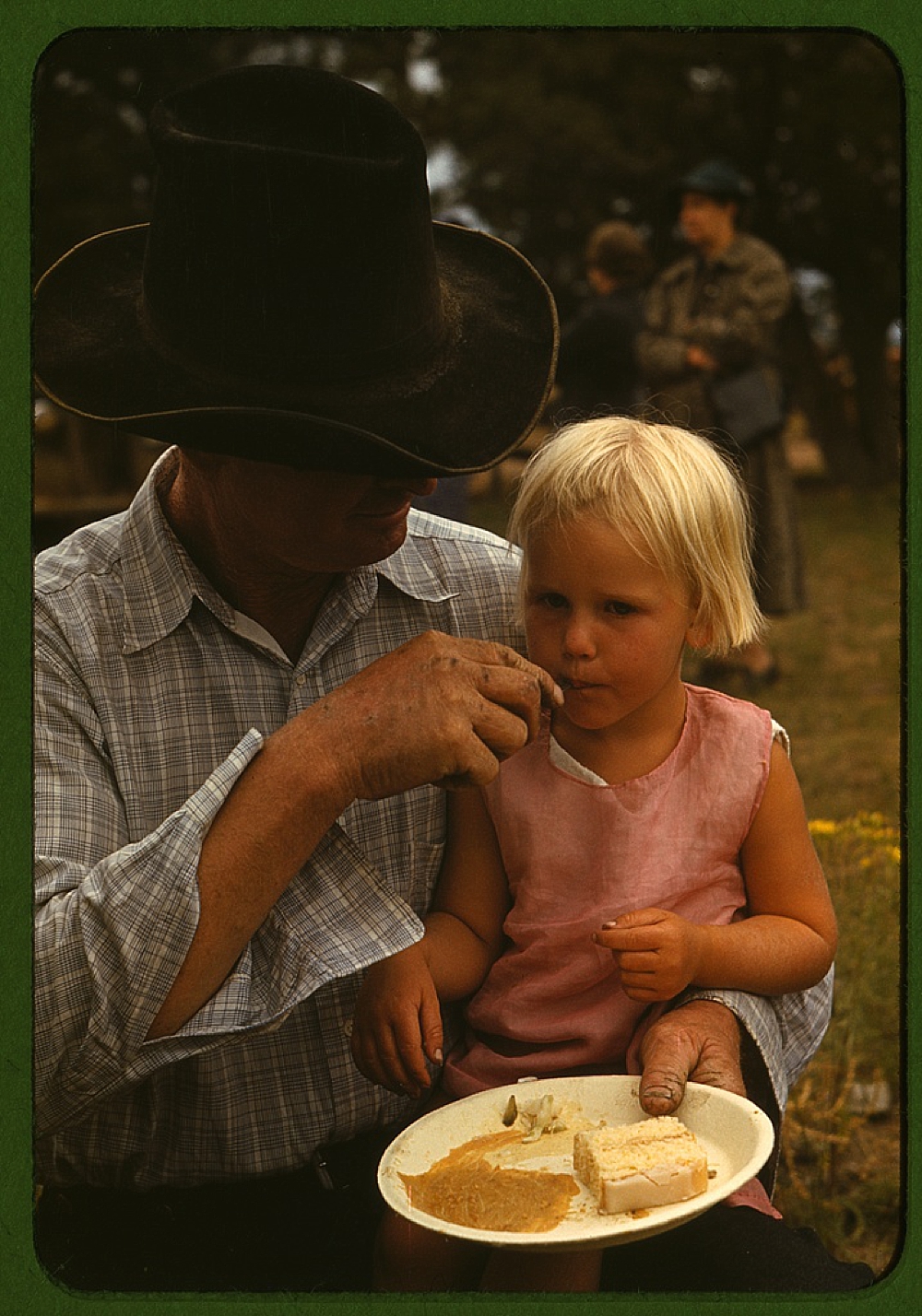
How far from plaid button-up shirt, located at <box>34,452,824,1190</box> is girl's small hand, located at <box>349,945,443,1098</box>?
110mm

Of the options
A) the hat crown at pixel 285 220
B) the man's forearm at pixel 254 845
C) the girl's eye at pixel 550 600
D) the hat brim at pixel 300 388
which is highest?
the hat crown at pixel 285 220

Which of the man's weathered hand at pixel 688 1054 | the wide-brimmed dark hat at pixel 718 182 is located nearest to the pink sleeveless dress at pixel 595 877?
the man's weathered hand at pixel 688 1054

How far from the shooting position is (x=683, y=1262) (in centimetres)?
214

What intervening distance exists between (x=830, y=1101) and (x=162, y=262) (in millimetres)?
2377

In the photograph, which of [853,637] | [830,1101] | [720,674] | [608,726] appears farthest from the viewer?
[853,637]

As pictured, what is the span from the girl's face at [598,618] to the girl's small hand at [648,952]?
324mm

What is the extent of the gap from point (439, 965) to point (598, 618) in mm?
598

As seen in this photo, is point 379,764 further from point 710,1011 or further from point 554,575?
point 710,1011

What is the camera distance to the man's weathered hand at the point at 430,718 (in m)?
2.05

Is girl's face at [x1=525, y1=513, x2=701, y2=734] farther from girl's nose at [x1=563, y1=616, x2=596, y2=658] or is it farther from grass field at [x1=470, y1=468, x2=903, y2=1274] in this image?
grass field at [x1=470, y1=468, x2=903, y2=1274]

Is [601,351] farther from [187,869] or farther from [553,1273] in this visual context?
[553,1273]

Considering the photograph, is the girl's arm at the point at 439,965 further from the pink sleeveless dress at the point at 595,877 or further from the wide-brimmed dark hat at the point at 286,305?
the wide-brimmed dark hat at the point at 286,305

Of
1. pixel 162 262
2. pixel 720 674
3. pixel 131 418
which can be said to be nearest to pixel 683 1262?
pixel 131 418

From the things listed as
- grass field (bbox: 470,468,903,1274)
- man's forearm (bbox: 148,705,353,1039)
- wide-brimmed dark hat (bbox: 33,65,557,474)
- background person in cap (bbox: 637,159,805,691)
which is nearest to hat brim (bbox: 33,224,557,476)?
wide-brimmed dark hat (bbox: 33,65,557,474)
